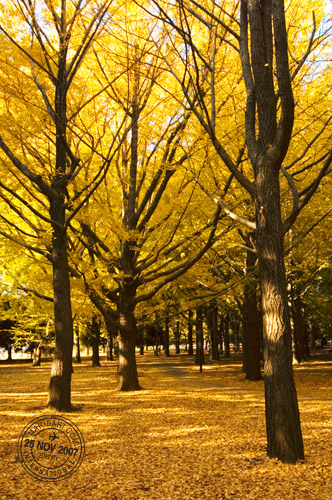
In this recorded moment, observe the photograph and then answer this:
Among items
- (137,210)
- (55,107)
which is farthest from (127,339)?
(55,107)

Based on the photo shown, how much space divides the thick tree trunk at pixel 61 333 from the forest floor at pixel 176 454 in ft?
1.24

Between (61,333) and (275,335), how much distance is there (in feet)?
16.9

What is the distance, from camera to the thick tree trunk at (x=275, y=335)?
4832 millimetres

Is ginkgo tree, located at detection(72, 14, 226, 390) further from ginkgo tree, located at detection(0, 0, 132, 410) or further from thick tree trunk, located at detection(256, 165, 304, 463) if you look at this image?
thick tree trunk, located at detection(256, 165, 304, 463)

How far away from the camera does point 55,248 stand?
8.98 metres

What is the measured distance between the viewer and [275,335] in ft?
16.2

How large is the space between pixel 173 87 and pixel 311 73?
3486 mm

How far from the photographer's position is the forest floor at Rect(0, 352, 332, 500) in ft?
13.3

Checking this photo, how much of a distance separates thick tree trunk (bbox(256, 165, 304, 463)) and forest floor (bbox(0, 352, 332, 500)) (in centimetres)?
25

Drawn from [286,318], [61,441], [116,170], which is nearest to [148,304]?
[116,170]

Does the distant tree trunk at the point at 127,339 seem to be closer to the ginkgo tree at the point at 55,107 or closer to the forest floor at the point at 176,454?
the forest floor at the point at 176,454
